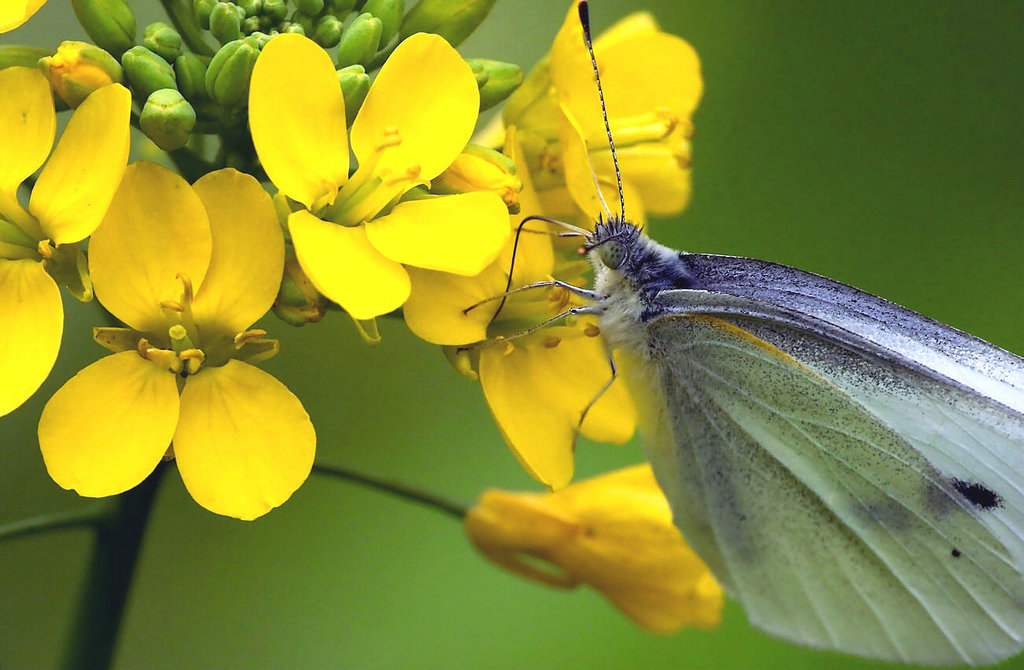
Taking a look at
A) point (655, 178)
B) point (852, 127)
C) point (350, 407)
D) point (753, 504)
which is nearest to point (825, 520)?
point (753, 504)

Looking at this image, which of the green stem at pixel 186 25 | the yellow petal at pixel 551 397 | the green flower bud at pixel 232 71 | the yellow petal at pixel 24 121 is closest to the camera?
the yellow petal at pixel 24 121

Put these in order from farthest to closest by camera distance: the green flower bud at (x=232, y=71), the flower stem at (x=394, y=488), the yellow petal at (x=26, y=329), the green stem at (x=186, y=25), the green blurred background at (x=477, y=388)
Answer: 1. the green blurred background at (x=477, y=388)
2. the flower stem at (x=394, y=488)
3. the green stem at (x=186, y=25)
4. the green flower bud at (x=232, y=71)
5. the yellow petal at (x=26, y=329)

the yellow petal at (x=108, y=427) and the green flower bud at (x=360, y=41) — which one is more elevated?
the green flower bud at (x=360, y=41)

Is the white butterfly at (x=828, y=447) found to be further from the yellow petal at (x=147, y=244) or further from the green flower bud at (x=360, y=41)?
the yellow petal at (x=147, y=244)

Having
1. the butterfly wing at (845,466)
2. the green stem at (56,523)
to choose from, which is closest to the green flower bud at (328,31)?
the butterfly wing at (845,466)

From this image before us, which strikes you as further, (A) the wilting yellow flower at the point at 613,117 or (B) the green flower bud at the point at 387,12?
(A) the wilting yellow flower at the point at 613,117

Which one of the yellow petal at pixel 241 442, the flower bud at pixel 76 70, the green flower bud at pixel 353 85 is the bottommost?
the yellow petal at pixel 241 442
